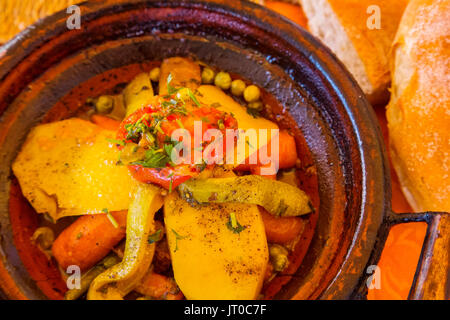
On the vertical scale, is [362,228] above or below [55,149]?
below

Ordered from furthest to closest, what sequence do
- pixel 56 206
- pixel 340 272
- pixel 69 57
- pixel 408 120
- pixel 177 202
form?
pixel 408 120 → pixel 69 57 → pixel 56 206 → pixel 177 202 → pixel 340 272

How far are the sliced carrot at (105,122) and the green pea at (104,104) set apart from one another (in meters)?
0.04

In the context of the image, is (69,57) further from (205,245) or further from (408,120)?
(408,120)

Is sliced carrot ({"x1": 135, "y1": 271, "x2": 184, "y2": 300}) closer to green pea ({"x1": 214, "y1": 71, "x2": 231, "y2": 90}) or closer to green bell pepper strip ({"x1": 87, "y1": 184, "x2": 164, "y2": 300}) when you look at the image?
green bell pepper strip ({"x1": 87, "y1": 184, "x2": 164, "y2": 300})

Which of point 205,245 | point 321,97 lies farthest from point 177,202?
point 321,97

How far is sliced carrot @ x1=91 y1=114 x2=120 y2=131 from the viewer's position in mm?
1941

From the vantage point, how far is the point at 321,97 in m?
1.83

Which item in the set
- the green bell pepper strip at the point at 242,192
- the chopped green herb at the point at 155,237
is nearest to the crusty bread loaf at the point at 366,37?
the green bell pepper strip at the point at 242,192

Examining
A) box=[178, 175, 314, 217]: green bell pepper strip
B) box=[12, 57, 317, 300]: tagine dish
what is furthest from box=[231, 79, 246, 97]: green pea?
box=[178, 175, 314, 217]: green bell pepper strip

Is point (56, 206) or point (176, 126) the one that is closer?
point (176, 126)

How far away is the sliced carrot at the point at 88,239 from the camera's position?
170 centimetres

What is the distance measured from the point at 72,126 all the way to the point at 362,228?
4.45 ft

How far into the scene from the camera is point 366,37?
2336 mm

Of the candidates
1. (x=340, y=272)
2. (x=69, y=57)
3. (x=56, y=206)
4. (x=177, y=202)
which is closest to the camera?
(x=340, y=272)
